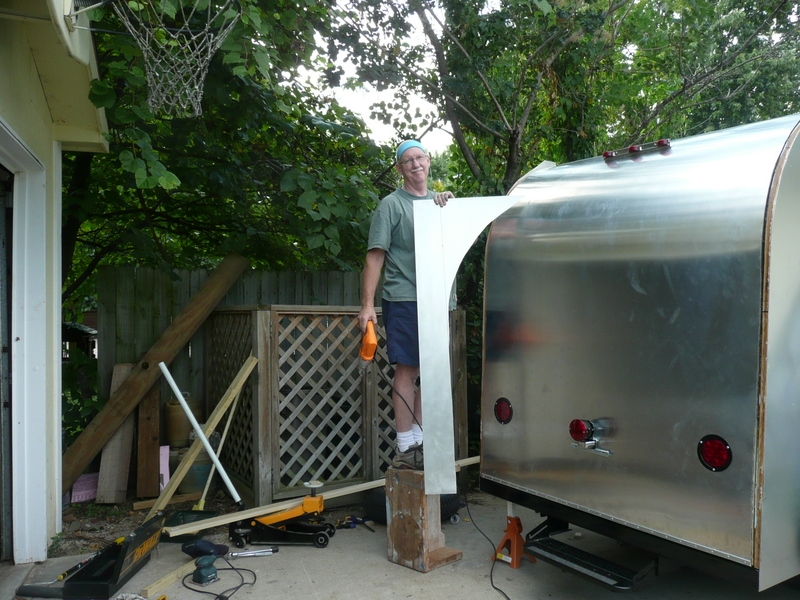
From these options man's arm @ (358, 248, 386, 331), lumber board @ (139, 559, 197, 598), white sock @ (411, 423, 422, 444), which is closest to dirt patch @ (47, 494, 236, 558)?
lumber board @ (139, 559, 197, 598)

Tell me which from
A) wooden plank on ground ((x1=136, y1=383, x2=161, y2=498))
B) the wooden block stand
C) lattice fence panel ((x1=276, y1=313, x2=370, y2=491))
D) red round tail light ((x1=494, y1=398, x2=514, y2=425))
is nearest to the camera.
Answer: red round tail light ((x1=494, y1=398, x2=514, y2=425))

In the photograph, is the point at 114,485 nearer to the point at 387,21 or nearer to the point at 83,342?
the point at 83,342

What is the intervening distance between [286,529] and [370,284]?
1.59 metres

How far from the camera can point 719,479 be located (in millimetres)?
2373

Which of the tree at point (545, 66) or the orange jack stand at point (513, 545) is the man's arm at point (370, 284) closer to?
Answer: the orange jack stand at point (513, 545)

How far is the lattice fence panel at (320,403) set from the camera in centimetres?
468

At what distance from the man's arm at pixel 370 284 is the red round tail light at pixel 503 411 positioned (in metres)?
0.84

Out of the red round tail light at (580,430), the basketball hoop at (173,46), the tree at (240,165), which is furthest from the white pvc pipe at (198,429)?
the red round tail light at (580,430)

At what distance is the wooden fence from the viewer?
454cm

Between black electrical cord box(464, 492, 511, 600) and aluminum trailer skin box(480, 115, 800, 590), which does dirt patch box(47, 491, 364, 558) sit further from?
aluminum trailer skin box(480, 115, 800, 590)

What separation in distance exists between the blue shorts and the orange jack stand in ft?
3.47

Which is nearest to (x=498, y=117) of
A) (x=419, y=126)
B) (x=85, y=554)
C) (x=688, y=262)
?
(x=419, y=126)

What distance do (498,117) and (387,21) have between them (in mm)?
1300

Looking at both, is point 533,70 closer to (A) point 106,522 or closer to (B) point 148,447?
(B) point 148,447
